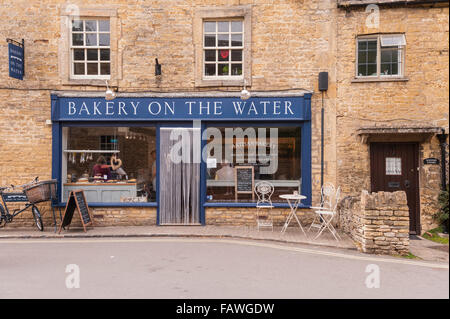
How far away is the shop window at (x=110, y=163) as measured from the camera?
33.1 feet

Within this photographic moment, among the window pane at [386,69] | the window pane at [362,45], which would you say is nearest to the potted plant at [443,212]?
the window pane at [386,69]

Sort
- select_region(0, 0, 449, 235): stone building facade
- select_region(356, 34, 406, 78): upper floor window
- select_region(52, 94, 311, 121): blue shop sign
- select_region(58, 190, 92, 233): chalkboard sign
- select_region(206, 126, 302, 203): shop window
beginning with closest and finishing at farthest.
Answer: select_region(58, 190, 92, 233): chalkboard sign → select_region(356, 34, 406, 78): upper floor window → select_region(0, 0, 449, 235): stone building facade → select_region(52, 94, 311, 121): blue shop sign → select_region(206, 126, 302, 203): shop window

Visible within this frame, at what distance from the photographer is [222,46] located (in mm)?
10094


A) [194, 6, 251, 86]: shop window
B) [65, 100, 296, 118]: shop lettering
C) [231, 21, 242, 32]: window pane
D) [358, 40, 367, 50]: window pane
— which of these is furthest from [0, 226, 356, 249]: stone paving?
[231, 21, 242, 32]: window pane

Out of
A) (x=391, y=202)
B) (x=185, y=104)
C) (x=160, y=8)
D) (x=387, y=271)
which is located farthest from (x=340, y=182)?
(x=160, y=8)

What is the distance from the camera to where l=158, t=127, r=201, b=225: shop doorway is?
9906 millimetres

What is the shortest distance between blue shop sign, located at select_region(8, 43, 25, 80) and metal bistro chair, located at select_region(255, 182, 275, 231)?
7313 mm

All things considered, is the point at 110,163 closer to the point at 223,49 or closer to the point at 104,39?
the point at 104,39

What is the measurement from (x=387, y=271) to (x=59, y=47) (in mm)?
9824

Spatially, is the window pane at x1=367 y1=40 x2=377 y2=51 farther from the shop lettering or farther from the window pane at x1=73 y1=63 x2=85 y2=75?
the window pane at x1=73 y1=63 x2=85 y2=75

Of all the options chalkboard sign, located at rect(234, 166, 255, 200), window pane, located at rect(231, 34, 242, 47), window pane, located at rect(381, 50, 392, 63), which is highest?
window pane, located at rect(231, 34, 242, 47)

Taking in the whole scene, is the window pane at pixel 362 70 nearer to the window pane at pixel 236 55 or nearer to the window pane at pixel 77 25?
the window pane at pixel 236 55

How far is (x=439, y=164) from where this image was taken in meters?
9.35

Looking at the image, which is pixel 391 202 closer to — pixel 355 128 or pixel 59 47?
pixel 355 128
